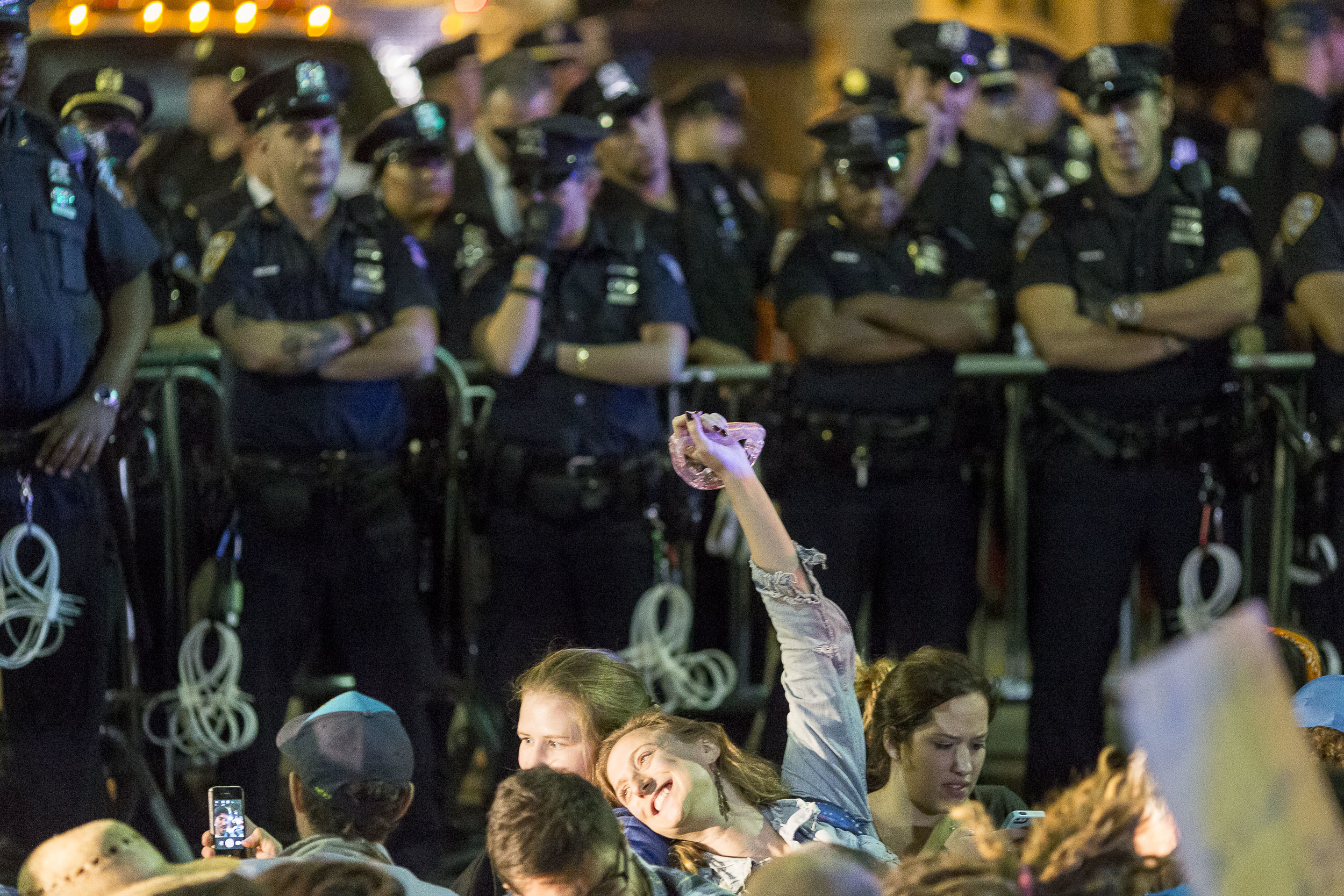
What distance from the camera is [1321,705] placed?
361cm

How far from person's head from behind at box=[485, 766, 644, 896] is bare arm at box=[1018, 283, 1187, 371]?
316cm

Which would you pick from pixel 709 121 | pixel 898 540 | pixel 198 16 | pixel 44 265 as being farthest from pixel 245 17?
pixel 898 540

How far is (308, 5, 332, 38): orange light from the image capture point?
871 cm

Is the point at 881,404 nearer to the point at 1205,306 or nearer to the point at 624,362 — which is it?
the point at 624,362

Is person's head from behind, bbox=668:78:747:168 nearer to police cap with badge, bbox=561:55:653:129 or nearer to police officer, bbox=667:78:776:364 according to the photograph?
police officer, bbox=667:78:776:364

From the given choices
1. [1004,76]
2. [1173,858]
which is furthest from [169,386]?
[1173,858]

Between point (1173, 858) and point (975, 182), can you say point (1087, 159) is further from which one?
point (1173, 858)

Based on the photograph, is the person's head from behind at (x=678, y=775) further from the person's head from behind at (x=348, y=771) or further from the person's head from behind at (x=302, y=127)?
the person's head from behind at (x=302, y=127)

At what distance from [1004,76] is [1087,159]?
465 mm

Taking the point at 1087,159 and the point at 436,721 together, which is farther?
the point at 1087,159

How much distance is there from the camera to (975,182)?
6.54 metres

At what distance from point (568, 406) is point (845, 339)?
861 millimetres

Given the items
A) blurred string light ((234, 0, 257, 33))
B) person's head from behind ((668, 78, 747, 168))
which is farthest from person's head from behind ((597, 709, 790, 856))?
blurred string light ((234, 0, 257, 33))

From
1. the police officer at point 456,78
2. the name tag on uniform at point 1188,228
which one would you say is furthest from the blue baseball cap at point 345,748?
the police officer at point 456,78
